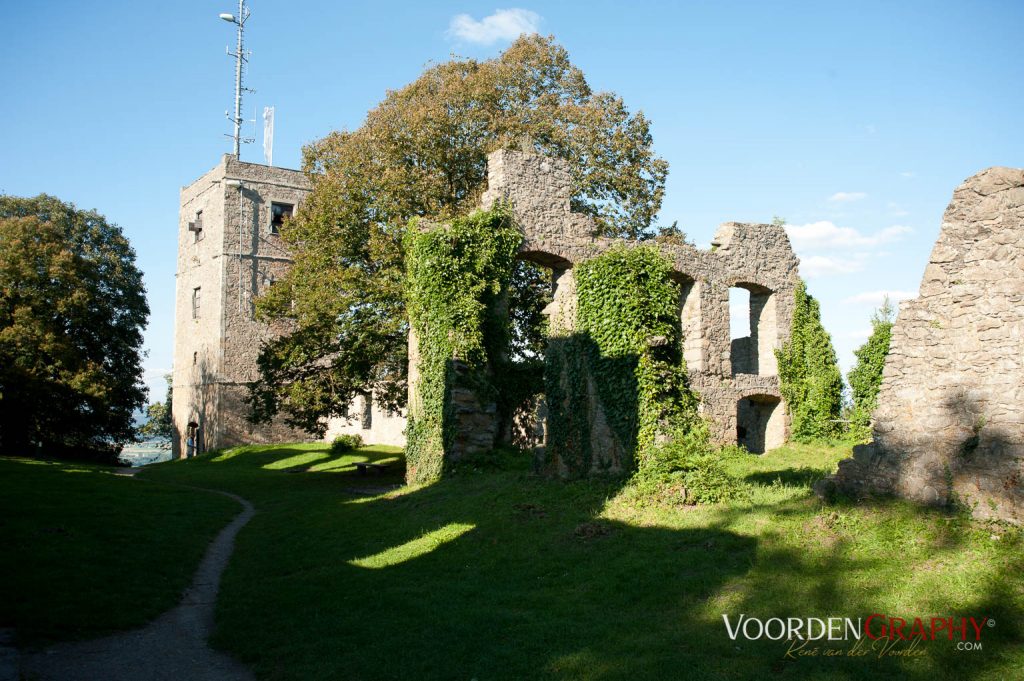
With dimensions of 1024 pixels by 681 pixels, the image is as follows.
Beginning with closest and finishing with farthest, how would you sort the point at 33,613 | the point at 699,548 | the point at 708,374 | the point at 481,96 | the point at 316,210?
the point at 33,613 → the point at 699,548 → the point at 708,374 → the point at 316,210 → the point at 481,96

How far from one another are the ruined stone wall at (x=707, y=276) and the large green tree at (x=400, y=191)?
360 cm

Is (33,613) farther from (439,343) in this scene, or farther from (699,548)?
(439,343)

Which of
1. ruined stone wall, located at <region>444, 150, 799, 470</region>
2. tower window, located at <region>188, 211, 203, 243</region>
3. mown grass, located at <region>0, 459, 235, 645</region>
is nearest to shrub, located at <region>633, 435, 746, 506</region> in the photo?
ruined stone wall, located at <region>444, 150, 799, 470</region>

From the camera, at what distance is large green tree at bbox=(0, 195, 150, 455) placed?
28.4 m

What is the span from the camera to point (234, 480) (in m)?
23.1

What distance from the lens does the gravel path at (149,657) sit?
6.43m

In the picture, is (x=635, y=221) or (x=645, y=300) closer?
(x=645, y=300)

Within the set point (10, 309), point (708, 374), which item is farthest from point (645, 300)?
point (10, 309)

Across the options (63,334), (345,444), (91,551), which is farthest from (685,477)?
(63,334)

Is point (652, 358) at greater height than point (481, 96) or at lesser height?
lesser

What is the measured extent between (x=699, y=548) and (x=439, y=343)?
9.27m

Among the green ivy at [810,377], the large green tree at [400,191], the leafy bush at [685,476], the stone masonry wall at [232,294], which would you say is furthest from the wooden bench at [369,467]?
the leafy bush at [685,476]

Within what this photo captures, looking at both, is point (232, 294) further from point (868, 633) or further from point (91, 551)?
point (868, 633)

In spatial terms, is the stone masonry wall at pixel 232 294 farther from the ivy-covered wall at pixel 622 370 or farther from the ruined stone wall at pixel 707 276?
the ivy-covered wall at pixel 622 370
